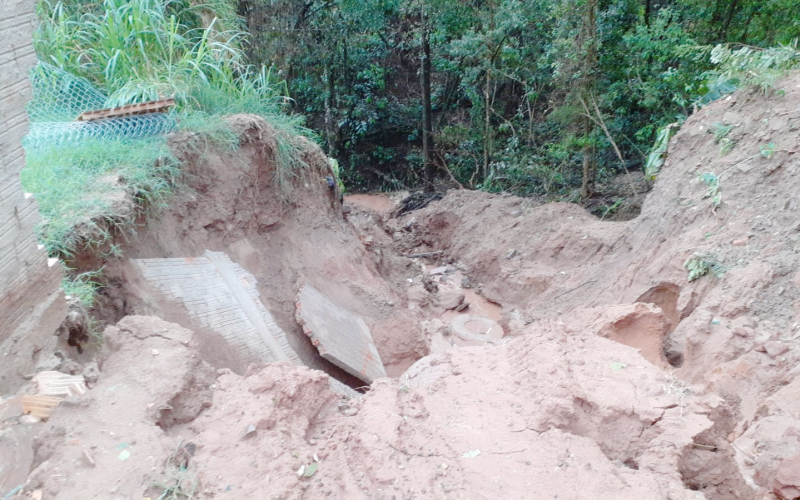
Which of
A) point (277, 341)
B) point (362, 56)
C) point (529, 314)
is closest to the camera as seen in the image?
point (277, 341)

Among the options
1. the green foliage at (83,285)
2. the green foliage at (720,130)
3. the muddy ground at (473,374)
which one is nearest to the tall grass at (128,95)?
the green foliage at (83,285)

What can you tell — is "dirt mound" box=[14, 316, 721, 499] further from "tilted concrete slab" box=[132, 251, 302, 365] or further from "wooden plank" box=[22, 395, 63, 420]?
"tilted concrete slab" box=[132, 251, 302, 365]

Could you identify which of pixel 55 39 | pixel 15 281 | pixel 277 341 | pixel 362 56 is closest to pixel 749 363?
pixel 277 341

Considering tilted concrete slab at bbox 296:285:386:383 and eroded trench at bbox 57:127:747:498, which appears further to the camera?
tilted concrete slab at bbox 296:285:386:383

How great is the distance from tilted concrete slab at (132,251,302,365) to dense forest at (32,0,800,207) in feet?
5.94

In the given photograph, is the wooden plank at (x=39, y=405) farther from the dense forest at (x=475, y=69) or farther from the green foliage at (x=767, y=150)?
the green foliage at (x=767, y=150)

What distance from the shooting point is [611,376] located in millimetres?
2912

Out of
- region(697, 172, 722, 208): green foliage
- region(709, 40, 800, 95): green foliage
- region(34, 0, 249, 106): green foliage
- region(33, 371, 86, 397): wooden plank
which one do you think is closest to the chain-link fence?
region(34, 0, 249, 106): green foliage

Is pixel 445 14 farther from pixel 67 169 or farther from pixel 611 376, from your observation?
pixel 611 376

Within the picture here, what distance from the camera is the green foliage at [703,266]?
4.46 metres

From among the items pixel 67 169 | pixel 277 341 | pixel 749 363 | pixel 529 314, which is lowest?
pixel 529 314

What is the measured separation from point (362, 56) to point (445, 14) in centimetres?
252

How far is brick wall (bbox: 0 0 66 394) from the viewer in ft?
7.39

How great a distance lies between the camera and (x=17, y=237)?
2447 millimetres
